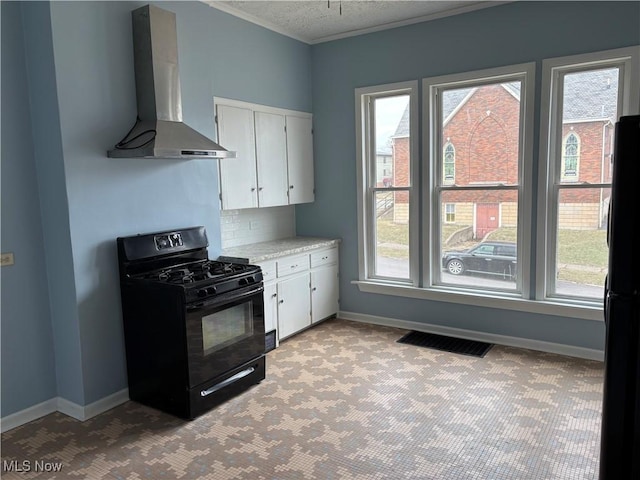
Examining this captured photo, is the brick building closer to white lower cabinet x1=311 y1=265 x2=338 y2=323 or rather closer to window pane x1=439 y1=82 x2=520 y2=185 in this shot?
window pane x1=439 y1=82 x2=520 y2=185

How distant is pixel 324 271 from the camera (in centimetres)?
485

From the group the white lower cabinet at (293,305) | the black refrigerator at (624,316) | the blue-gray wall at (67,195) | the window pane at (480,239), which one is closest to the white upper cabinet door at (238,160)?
the blue-gray wall at (67,195)

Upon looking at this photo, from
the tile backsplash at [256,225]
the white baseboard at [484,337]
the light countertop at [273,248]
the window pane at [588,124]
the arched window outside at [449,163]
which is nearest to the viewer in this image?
the window pane at [588,124]

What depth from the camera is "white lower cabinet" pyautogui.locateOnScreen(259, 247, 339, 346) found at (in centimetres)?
415

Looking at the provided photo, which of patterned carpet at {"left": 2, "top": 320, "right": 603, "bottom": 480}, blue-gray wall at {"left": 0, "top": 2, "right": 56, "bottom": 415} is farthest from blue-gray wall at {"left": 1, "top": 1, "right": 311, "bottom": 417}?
patterned carpet at {"left": 2, "top": 320, "right": 603, "bottom": 480}

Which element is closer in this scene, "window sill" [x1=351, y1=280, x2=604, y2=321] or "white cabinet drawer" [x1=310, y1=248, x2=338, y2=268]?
"window sill" [x1=351, y1=280, x2=604, y2=321]

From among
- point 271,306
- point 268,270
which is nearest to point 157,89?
point 268,270

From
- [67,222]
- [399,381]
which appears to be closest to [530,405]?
[399,381]

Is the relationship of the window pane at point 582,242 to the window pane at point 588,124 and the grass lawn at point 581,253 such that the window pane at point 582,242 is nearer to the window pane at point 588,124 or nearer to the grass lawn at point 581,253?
the grass lawn at point 581,253

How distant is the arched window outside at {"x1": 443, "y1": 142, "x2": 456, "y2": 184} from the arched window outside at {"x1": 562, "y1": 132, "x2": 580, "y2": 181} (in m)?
0.91

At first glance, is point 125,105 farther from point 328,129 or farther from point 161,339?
point 328,129

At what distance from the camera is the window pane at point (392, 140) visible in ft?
15.0

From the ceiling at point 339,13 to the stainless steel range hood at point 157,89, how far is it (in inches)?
31.9

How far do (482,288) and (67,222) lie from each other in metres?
3.45
